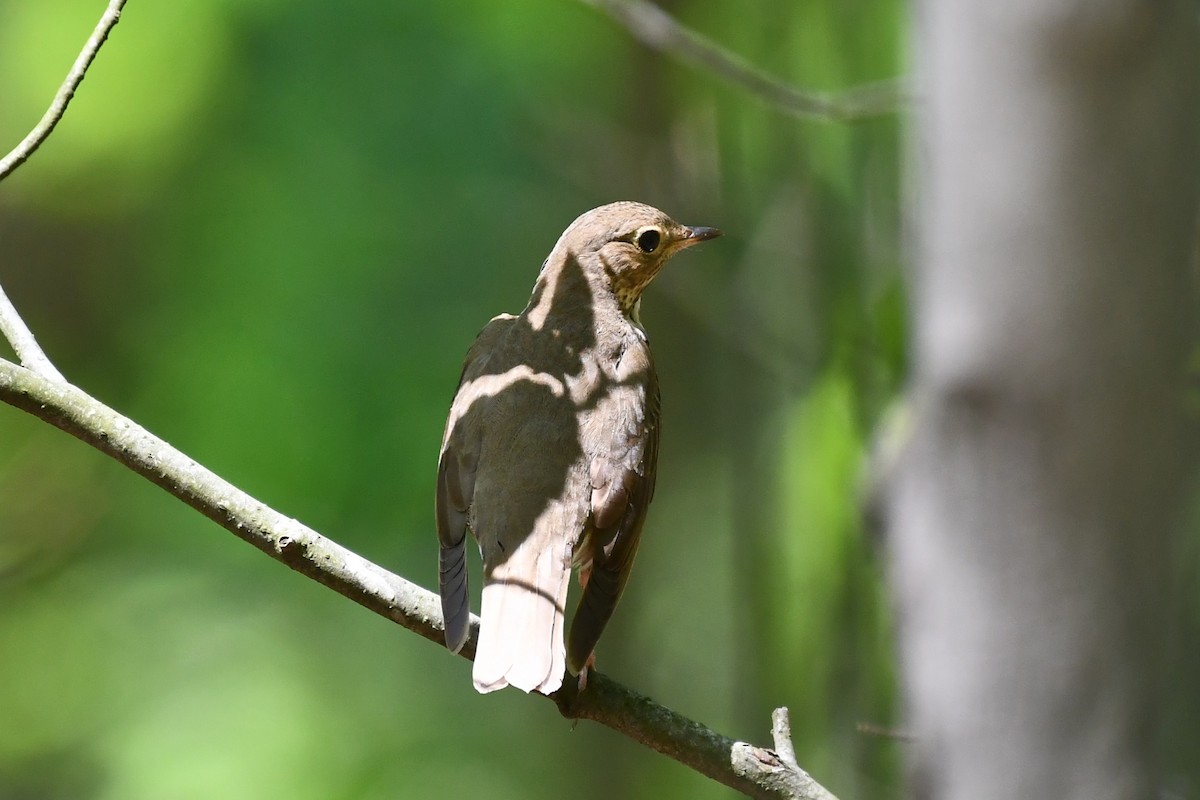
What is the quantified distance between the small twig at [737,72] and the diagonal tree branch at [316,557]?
7.43 ft

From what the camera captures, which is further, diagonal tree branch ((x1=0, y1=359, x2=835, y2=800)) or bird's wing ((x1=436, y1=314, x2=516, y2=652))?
bird's wing ((x1=436, y1=314, x2=516, y2=652))

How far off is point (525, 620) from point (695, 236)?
174 centimetres

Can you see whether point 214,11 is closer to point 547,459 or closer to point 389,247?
point 389,247

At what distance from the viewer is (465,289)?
8094 mm

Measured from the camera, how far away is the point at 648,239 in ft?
14.7

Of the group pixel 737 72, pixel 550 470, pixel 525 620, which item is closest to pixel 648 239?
pixel 737 72

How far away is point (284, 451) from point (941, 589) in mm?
5715

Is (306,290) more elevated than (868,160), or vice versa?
(868,160)

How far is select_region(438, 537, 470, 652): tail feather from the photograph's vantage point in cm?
300

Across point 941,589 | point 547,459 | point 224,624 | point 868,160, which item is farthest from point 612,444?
point 224,624

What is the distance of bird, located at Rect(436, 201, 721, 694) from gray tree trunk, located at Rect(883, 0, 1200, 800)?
1.49 metres

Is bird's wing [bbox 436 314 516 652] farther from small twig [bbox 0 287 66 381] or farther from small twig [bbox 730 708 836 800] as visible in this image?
small twig [bbox 0 287 66 381]

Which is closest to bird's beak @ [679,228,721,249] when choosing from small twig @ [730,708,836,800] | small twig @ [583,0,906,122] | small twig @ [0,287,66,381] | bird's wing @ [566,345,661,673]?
small twig @ [583,0,906,122]

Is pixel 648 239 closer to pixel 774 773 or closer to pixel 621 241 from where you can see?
pixel 621 241
